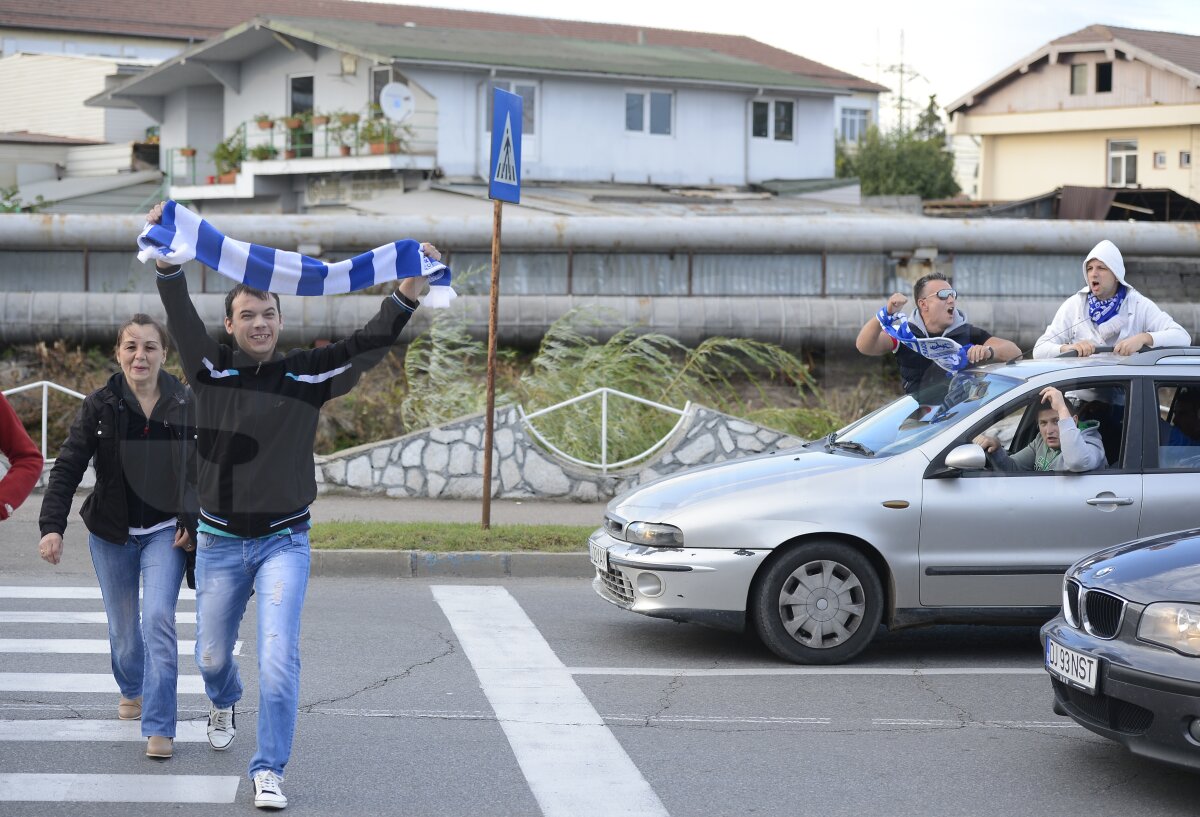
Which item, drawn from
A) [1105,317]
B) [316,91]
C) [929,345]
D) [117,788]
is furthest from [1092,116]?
[117,788]

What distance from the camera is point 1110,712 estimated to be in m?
5.47

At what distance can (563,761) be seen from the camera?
5.99m

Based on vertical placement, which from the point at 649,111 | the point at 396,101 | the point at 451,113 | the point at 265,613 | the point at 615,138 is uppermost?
the point at 649,111

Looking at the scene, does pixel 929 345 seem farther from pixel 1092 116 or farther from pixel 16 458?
pixel 1092 116

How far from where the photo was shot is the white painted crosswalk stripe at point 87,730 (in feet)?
20.6

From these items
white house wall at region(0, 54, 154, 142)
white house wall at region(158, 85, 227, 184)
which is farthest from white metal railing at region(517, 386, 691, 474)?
white house wall at region(0, 54, 154, 142)

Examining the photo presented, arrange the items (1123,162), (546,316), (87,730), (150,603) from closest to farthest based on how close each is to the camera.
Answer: (150,603)
(87,730)
(546,316)
(1123,162)

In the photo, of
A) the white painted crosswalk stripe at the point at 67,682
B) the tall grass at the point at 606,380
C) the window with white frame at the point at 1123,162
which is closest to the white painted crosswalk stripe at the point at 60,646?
the white painted crosswalk stripe at the point at 67,682

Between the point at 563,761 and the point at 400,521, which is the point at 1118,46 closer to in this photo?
the point at 400,521

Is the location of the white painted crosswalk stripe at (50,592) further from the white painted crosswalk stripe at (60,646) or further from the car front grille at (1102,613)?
the car front grille at (1102,613)

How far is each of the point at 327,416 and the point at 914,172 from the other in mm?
48219

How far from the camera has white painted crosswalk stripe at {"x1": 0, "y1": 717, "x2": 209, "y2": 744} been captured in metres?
6.28

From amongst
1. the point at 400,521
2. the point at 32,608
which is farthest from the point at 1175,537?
the point at 400,521

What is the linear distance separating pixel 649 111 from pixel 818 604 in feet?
97.3
